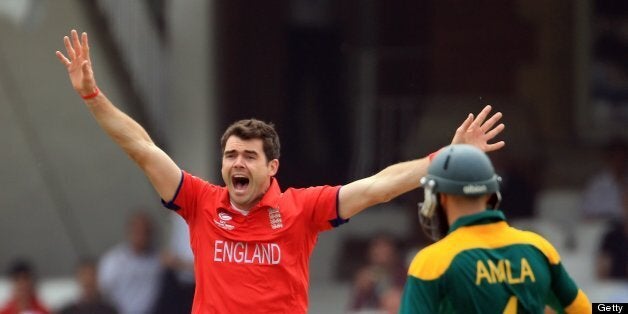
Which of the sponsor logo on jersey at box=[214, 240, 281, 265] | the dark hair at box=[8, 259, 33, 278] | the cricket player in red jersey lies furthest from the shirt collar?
the dark hair at box=[8, 259, 33, 278]

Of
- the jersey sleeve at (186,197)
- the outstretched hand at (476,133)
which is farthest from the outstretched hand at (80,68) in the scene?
the outstretched hand at (476,133)

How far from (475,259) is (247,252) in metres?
1.81

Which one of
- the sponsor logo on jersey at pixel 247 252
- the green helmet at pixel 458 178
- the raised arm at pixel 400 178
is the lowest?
the sponsor logo on jersey at pixel 247 252

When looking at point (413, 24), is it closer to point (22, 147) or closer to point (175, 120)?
point (175, 120)

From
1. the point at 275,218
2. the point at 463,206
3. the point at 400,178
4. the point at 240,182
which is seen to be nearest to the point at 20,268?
the point at 240,182

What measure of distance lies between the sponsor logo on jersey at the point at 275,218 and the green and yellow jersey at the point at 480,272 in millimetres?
1696

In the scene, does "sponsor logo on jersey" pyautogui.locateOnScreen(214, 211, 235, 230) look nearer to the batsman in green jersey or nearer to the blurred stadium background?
the batsman in green jersey

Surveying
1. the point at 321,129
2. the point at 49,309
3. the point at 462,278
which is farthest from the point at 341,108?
the point at 462,278

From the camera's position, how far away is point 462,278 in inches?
174

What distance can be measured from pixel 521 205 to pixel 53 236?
4177mm

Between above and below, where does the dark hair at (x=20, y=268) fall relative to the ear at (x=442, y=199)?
below

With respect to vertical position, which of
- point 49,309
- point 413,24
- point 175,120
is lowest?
point 49,309

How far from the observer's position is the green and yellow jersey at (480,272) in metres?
4.41

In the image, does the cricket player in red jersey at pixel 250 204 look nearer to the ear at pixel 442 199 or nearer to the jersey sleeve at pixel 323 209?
the jersey sleeve at pixel 323 209
